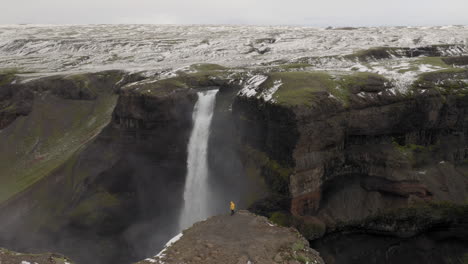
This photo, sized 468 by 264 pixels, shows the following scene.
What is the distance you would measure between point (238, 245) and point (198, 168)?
1798 centimetres

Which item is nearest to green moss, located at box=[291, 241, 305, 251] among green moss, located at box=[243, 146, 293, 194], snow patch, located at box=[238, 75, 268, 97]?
green moss, located at box=[243, 146, 293, 194]

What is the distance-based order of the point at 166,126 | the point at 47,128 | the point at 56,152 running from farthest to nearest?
1. the point at 47,128
2. the point at 56,152
3. the point at 166,126

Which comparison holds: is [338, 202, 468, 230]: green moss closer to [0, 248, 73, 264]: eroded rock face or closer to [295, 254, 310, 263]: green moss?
[295, 254, 310, 263]: green moss

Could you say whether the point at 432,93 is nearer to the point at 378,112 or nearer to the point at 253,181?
the point at 378,112

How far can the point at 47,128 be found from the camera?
1978 inches

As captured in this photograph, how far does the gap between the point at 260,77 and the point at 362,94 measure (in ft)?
38.9

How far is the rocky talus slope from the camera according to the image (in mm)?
18812

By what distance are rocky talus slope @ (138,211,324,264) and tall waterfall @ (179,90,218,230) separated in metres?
12.2

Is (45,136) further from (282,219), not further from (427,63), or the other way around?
(427,63)

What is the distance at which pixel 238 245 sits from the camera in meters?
20.1

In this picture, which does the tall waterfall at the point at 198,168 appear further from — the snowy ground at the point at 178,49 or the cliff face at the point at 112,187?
the snowy ground at the point at 178,49

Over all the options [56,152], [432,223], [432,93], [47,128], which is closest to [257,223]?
[432,223]

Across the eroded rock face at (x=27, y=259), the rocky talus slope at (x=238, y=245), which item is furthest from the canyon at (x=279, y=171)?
the eroded rock face at (x=27, y=259)

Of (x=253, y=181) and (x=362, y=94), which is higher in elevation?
(x=362, y=94)
